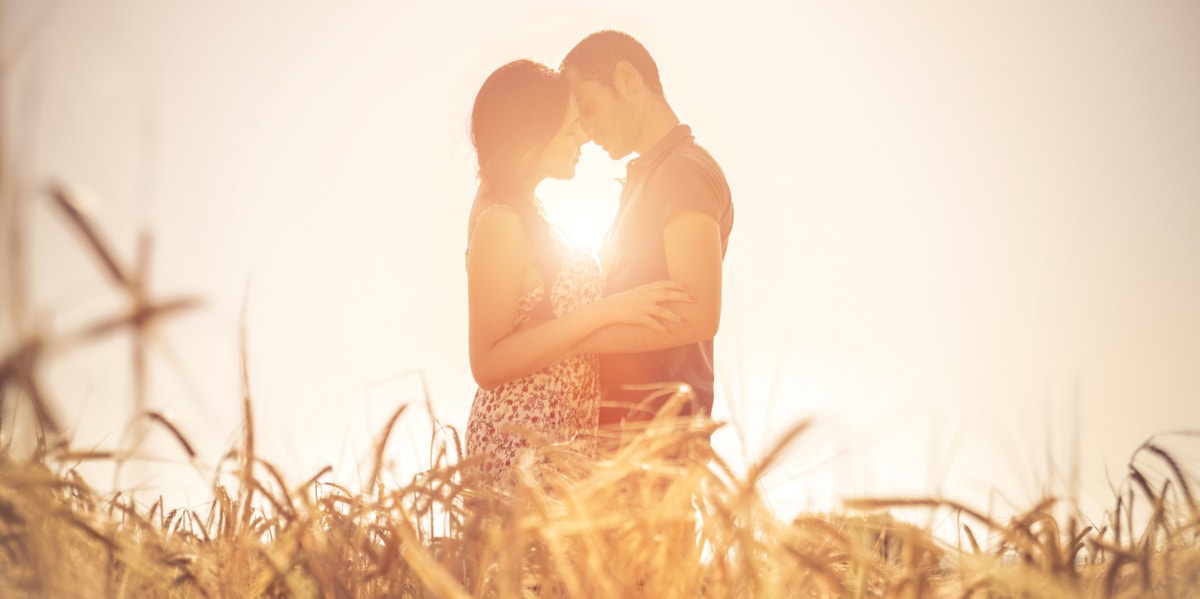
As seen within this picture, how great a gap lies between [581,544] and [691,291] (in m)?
2.20

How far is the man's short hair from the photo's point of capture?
4520 mm

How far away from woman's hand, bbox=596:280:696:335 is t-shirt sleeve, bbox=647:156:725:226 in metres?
0.50

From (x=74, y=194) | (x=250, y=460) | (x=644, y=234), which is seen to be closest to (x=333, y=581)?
(x=250, y=460)

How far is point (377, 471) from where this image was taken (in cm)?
125

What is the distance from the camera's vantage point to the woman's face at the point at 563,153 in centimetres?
396

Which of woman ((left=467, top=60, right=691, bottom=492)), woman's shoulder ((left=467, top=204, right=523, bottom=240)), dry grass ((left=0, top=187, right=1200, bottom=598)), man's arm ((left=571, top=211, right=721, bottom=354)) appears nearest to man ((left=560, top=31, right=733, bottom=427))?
man's arm ((left=571, top=211, right=721, bottom=354))

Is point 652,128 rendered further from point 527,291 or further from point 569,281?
point 527,291

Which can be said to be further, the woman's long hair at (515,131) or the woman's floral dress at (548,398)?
the woman's long hair at (515,131)

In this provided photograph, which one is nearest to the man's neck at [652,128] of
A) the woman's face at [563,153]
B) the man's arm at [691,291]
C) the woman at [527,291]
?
the woman's face at [563,153]

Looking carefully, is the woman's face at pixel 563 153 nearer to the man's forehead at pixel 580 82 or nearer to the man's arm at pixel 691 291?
the man's forehead at pixel 580 82

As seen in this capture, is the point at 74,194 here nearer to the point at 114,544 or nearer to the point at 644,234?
the point at 114,544

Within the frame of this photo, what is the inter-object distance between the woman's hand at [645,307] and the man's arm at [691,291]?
4cm

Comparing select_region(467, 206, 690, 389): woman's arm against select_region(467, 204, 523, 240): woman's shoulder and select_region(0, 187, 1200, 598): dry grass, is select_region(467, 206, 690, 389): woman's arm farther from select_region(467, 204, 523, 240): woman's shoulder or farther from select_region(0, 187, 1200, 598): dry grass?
select_region(0, 187, 1200, 598): dry grass

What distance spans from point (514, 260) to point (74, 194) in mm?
2806
